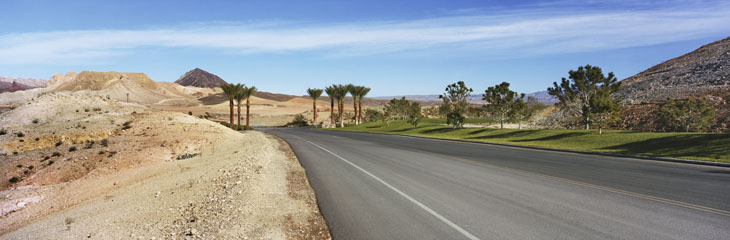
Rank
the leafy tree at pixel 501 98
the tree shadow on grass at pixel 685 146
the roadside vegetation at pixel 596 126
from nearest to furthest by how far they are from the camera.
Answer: the tree shadow on grass at pixel 685 146, the roadside vegetation at pixel 596 126, the leafy tree at pixel 501 98

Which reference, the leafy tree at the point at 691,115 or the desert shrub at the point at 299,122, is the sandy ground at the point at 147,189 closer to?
the leafy tree at the point at 691,115

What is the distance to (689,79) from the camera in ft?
185

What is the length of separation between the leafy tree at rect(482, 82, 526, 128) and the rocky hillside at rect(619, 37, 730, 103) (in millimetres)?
23835

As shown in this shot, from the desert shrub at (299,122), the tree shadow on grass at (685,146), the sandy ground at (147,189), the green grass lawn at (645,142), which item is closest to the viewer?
the sandy ground at (147,189)

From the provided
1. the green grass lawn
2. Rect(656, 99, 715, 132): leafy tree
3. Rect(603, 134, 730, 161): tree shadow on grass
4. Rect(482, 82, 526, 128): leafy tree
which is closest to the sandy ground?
the green grass lawn

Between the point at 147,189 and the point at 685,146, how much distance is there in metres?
27.0

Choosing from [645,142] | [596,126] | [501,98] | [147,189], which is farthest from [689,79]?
[147,189]

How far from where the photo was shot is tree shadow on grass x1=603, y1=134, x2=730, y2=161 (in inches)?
668

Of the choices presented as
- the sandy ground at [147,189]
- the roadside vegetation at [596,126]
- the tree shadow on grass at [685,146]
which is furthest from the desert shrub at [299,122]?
the tree shadow on grass at [685,146]

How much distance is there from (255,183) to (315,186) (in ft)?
6.38

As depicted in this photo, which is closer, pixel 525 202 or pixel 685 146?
pixel 525 202

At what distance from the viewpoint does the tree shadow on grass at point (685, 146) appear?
17.0 m

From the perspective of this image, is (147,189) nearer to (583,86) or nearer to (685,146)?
(685,146)

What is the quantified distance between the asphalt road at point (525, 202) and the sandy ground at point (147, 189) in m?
1.20
